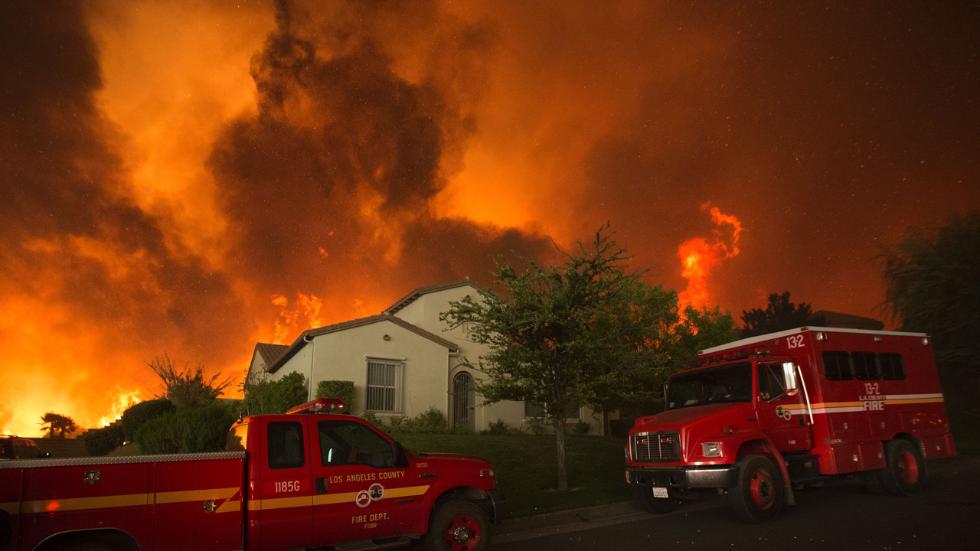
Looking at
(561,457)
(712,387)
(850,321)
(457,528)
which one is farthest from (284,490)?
(850,321)

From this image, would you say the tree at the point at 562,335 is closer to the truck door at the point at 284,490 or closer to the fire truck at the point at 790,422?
the fire truck at the point at 790,422

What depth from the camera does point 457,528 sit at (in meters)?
7.84

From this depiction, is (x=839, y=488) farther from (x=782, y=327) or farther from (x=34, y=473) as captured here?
(x=782, y=327)

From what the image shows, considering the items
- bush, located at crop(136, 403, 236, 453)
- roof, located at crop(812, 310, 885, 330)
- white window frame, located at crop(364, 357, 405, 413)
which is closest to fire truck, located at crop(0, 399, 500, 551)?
bush, located at crop(136, 403, 236, 453)

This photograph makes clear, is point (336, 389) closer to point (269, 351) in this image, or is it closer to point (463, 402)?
point (463, 402)

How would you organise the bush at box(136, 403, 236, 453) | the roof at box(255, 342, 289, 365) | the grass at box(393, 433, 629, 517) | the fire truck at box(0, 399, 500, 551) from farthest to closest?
the roof at box(255, 342, 289, 365) < the bush at box(136, 403, 236, 453) < the grass at box(393, 433, 629, 517) < the fire truck at box(0, 399, 500, 551)

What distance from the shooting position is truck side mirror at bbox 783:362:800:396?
36.3 feet

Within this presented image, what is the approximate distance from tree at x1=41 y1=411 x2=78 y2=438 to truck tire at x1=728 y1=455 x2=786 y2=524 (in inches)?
1349

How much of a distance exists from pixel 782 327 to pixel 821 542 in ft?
91.5

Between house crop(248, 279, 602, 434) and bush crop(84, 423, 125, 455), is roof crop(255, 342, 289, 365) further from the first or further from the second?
bush crop(84, 423, 125, 455)

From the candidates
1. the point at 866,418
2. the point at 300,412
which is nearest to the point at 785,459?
the point at 866,418

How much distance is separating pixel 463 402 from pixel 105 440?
1504 cm

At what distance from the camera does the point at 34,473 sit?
5.60m

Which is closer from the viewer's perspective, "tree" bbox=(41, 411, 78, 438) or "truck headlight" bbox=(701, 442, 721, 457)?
"truck headlight" bbox=(701, 442, 721, 457)
